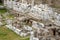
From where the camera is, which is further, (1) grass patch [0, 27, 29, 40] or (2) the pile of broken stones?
(1) grass patch [0, 27, 29, 40]

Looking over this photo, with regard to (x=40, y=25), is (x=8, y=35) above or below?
below

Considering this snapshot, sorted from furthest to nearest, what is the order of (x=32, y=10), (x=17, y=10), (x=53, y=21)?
1. (x=17, y=10)
2. (x=32, y=10)
3. (x=53, y=21)

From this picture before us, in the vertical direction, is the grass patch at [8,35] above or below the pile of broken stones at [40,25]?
below

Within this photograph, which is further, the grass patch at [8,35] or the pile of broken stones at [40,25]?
the grass patch at [8,35]

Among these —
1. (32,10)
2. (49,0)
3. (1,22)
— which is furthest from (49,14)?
(49,0)

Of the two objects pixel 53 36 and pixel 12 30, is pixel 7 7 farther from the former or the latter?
pixel 53 36

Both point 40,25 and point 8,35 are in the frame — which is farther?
point 40,25

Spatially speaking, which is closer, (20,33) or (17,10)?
(20,33)

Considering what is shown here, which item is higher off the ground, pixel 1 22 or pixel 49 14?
pixel 49 14

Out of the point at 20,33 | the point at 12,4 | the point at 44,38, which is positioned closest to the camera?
the point at 44,38

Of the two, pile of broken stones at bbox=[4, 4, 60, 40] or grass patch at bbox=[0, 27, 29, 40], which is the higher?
pile of broken stones at bbox=[4, 4, 60, 40]
